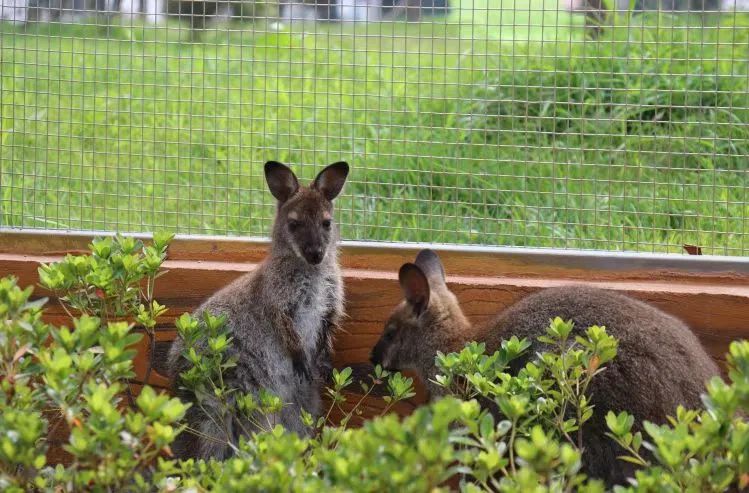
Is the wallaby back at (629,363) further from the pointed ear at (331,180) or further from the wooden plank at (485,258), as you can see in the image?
the pointed ear at (331,180)

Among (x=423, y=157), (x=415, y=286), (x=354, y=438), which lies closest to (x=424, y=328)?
(x=415, y=286)

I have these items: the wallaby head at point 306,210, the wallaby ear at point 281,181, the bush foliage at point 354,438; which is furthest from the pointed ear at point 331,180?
the bush foliage at point 354,438

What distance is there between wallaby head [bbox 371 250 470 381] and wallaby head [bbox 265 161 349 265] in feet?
1.43

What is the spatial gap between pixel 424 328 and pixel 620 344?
3.43ft

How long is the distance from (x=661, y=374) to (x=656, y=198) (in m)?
1.36

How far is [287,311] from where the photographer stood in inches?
199

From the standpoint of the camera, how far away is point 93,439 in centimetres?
295

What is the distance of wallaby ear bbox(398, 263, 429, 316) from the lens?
190 inches

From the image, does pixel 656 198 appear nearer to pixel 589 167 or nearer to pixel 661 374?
pixel 589 167

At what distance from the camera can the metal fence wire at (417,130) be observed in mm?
5387

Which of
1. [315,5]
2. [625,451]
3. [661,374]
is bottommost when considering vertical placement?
[625,451]

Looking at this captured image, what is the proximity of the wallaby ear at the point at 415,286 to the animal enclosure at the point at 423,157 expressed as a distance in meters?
0.22

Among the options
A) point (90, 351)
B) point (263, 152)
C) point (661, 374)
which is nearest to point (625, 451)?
point (661, 374)

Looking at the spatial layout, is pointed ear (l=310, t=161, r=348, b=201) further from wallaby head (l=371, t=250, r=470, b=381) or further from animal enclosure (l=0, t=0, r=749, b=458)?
wallaby head (l=371, t=250, r=470, b=381)
